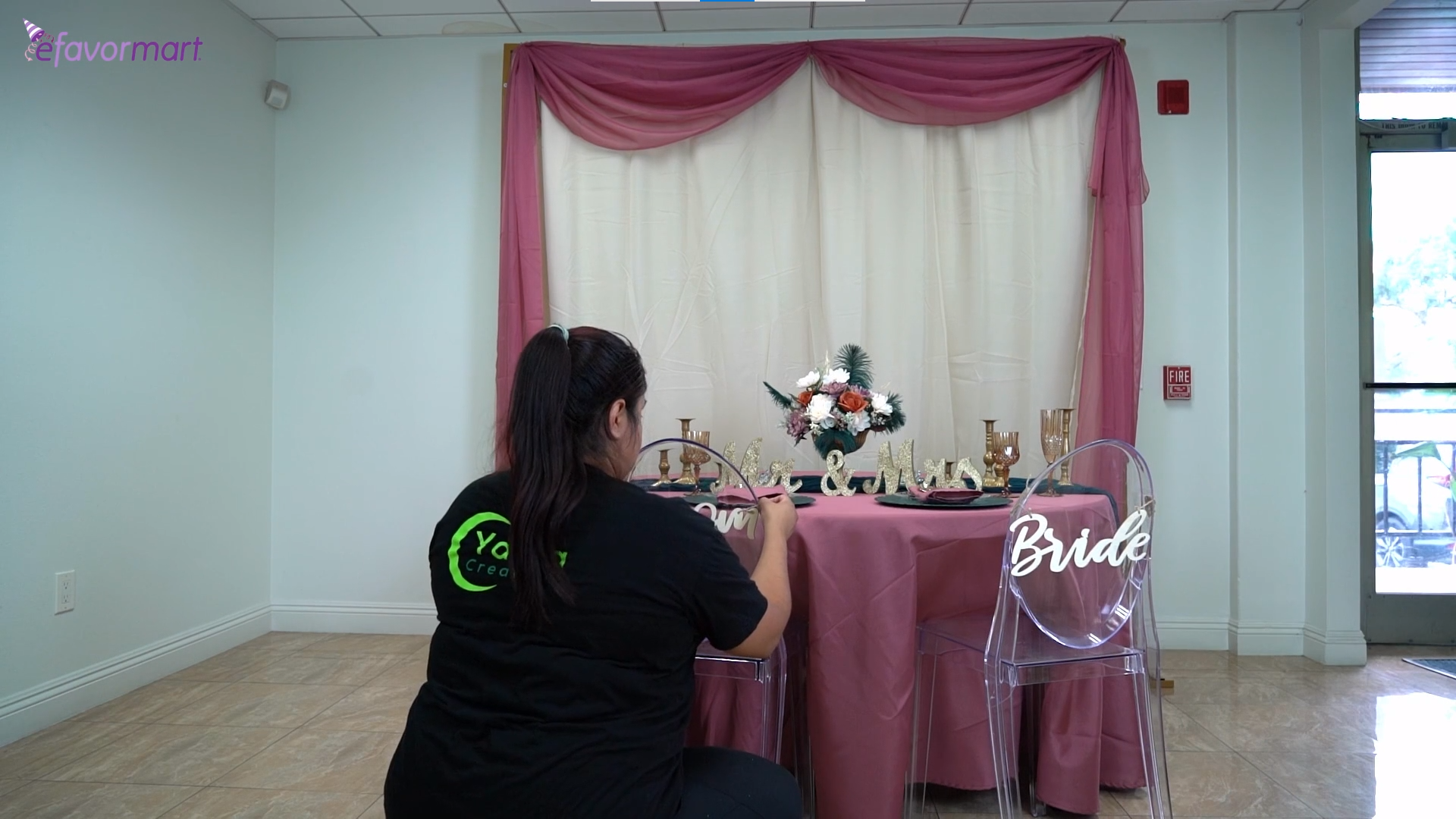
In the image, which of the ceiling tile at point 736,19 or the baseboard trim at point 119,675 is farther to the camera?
the ceiling tile at point 736,19

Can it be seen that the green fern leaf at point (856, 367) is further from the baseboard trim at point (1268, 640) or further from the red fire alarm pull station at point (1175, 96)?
the baseboard trim at point (1268, 640)

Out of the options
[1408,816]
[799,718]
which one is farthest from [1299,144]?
[799,718]

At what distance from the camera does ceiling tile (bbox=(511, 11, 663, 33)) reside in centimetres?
368

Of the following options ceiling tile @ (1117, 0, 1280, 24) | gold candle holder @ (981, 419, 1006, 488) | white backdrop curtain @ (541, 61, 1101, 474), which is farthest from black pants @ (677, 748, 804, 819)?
ceiling tile @ (1117, 0, 1280, 24)

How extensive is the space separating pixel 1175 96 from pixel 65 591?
4.66 metres

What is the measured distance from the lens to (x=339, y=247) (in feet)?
13.0

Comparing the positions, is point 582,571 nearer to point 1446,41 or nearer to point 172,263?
point 172,263

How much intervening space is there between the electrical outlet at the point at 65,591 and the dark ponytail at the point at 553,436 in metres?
2.46

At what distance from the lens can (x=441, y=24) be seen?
377 cm

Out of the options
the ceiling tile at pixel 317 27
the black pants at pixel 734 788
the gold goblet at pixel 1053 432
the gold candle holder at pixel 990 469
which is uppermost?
the ceiling tile at pixel 317 27

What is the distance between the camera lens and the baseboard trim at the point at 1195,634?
12.1 feet

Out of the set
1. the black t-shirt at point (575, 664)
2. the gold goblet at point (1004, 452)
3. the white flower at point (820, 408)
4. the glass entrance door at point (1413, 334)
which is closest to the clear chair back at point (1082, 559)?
the gold goblet at point (1004, 452)

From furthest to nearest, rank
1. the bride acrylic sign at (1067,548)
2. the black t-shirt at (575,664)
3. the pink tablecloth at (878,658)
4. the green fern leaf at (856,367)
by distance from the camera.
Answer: the green fern leaf at (856,367) → the pink tablecloth at (878,658) → the bride acrylic sign at (1067,548) → the black t-shirt at (575,664)

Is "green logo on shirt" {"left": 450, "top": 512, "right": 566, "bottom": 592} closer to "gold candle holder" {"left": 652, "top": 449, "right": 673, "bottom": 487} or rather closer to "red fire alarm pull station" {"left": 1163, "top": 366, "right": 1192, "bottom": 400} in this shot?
"gold candle holder" {"left": 652, "top": 449, "right": 673, "bottom": 487}
